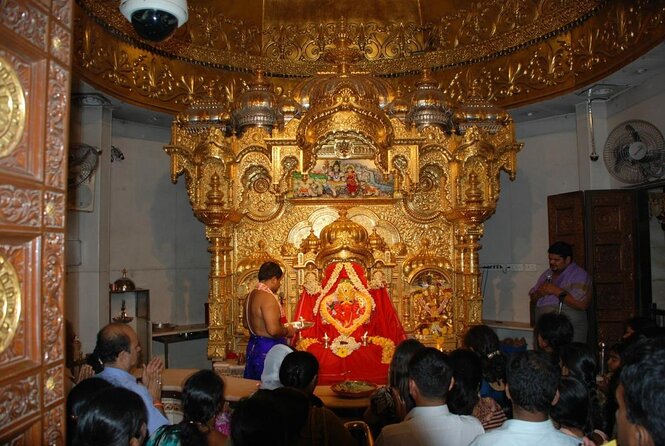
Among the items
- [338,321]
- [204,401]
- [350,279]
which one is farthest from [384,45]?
[204,401]

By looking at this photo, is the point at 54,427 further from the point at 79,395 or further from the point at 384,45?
the point at 384,45

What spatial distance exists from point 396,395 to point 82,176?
5.56 metres

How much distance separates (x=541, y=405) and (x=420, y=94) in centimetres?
560

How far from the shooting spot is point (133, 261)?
856cm

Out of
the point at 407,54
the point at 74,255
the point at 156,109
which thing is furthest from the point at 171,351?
the point at 407,54

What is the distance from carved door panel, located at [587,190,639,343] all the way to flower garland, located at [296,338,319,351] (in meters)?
3.58

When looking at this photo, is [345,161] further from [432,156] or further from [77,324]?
[77,324]

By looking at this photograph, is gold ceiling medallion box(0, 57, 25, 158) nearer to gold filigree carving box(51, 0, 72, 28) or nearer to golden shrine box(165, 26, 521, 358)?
gold filigree carving box(51, 0, 72, 28)

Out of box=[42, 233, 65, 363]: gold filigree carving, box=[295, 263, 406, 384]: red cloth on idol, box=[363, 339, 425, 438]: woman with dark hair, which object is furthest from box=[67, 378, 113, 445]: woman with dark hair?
box=[295, 263, 406, 384]: red cloth on idol

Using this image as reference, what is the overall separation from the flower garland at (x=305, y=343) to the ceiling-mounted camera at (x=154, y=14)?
5041 mm

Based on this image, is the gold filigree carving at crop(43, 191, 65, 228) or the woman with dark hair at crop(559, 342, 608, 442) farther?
the woman with dark hair at crop(559, 342, 608, 442)

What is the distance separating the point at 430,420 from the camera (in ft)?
8.29

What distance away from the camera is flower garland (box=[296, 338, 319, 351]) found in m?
7.10

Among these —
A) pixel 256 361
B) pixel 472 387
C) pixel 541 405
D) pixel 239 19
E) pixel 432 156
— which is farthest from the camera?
pixel 239 19
